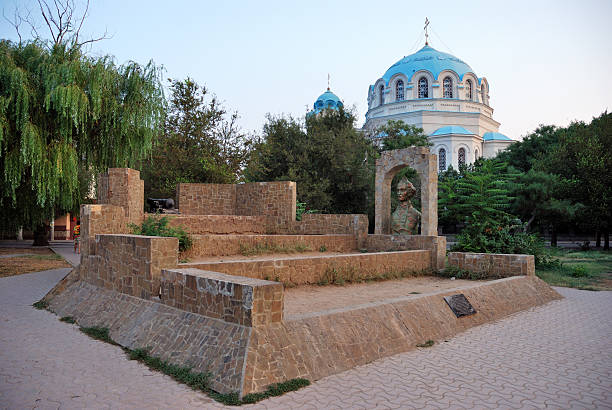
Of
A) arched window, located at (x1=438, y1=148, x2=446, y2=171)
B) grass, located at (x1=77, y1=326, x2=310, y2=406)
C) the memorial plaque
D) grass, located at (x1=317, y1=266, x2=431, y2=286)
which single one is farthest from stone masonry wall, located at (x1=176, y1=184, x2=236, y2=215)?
arched window, located at (x1=438, y1=148, x2=446, y2=171)

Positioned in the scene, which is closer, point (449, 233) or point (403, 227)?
point (403, 227)

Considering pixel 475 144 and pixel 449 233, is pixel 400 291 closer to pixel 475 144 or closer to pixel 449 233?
pixel 449 233

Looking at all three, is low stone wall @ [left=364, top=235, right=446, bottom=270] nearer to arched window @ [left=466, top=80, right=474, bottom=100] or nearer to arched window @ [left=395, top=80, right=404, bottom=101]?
arched window @ [left=395, top=80, right=404, bottom=101]

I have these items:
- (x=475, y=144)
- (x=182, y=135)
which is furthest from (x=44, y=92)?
(x=475, y=144)

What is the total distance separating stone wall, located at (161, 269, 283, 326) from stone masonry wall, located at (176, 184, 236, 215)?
987 centimetres

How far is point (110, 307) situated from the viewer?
7203mm

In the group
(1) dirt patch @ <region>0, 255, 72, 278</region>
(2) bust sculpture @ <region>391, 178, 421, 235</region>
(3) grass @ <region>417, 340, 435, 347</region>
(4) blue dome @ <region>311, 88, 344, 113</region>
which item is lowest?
(3) grass @ <region>417, 340, 435, 347</region>

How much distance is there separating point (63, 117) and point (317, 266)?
779 centimetres

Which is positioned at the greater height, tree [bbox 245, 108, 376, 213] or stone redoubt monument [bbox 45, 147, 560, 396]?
tree [bbox 245, 108, 376, 213]

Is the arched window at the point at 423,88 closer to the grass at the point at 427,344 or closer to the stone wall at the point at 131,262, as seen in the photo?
the stone wall at the point at 131,262

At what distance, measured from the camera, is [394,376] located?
496 cm

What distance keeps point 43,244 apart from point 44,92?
1678cm

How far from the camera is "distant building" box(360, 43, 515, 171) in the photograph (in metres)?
46.2

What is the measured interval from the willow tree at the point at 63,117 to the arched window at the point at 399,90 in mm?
39524
